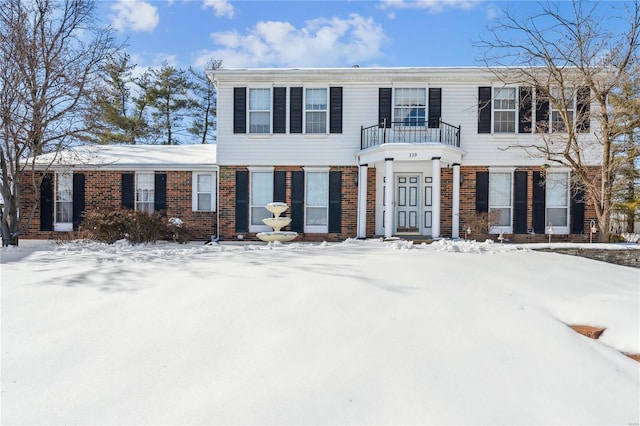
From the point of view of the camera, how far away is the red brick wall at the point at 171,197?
13156 millimetres

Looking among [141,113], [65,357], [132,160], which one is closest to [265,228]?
[132,160]

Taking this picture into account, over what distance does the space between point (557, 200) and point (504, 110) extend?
3.46 m

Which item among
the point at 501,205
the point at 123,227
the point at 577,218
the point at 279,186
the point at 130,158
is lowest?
the point at 123,227

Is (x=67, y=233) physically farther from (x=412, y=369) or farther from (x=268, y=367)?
(x=412, y=369)

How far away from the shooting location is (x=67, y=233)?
1285cm

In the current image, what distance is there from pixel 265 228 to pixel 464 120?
755cm

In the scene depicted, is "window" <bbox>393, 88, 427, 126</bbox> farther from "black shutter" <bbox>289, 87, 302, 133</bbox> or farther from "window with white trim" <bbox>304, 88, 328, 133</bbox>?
"black shutter" <bbox>289, 87, 302, 133</bbox>

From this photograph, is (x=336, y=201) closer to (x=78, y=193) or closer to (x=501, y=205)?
(x=501, y=205)

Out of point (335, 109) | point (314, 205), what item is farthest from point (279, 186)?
point (335, 109)

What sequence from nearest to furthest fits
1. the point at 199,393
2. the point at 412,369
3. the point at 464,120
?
the point at 199,393 < the point at 412,369 < the point at 464,120

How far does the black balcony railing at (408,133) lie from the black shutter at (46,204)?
10677 millimetres

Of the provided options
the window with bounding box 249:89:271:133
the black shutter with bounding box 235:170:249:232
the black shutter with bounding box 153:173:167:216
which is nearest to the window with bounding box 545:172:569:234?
the window with bounding box 249:89:271:133

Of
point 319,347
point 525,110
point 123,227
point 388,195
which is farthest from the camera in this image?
point 525,110

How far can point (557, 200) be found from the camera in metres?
12.8
